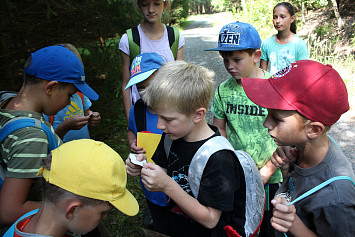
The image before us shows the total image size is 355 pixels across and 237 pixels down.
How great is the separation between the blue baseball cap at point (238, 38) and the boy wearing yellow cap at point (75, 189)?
56.9 inches

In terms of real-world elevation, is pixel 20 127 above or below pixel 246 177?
above

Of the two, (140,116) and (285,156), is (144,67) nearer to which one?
(140,116)

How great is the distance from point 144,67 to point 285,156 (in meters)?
1.27

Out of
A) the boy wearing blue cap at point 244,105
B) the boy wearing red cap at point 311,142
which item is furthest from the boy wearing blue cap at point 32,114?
the boy wearing red cap at point 311,142

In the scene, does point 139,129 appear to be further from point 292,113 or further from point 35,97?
point 292,113

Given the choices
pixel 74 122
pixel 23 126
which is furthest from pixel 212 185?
pixel 74 122

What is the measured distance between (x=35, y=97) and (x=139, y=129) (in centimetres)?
83

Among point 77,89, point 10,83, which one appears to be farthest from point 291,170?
point 10,83

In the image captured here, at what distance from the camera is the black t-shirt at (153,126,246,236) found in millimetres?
1528

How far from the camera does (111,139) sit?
5.41m

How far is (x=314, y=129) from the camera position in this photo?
4.79ft

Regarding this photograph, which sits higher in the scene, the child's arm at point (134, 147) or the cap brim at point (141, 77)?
the cap brim at point (141, 77)

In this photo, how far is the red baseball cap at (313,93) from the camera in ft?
4.53

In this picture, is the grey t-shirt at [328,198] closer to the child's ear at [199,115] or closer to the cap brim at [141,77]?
the child's ear at [199,115]
